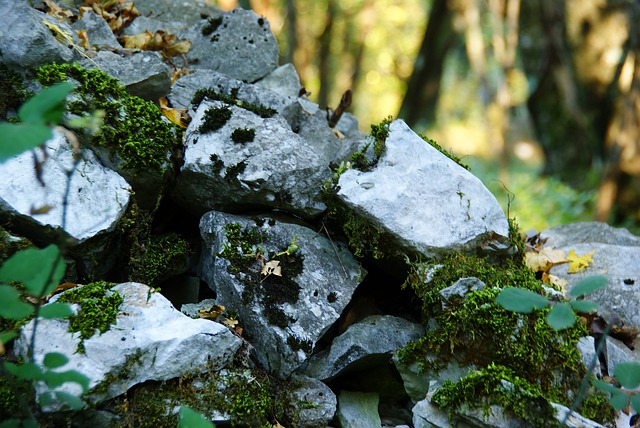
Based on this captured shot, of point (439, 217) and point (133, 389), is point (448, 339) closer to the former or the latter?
point (439, 217)

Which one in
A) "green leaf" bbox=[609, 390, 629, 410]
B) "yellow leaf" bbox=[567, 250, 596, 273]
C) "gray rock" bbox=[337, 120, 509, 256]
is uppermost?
"yellow leaf" bbox=[567, 250, 596, 273]

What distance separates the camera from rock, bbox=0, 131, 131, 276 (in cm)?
295

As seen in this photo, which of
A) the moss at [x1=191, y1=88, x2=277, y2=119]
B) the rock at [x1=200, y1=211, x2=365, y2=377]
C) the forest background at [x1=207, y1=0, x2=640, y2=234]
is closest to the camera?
the rock at [x1=200, y1=211, x2=365, y2=377]

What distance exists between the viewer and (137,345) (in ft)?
8.63

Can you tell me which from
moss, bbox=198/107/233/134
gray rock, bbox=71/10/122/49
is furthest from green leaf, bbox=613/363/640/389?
gray rock, bbox=71/10/122/49

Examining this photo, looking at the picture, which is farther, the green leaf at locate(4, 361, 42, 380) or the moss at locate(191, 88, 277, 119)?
the moss at locate(191, 88, 277, 119)

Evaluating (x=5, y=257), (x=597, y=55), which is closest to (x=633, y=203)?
(x=597, y=55)

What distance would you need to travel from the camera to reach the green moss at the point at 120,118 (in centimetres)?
332

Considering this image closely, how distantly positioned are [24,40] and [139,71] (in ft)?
2.53

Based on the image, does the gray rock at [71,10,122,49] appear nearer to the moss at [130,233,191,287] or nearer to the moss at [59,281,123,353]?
the moss at [130,233,191,287]

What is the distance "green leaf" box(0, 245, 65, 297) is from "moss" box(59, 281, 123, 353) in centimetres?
77

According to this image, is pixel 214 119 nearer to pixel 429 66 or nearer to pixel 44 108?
pixel 44 108

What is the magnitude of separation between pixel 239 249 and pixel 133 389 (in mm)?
1003

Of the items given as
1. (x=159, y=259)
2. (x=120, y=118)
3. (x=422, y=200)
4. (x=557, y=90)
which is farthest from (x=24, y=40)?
(x=557, y=90)
